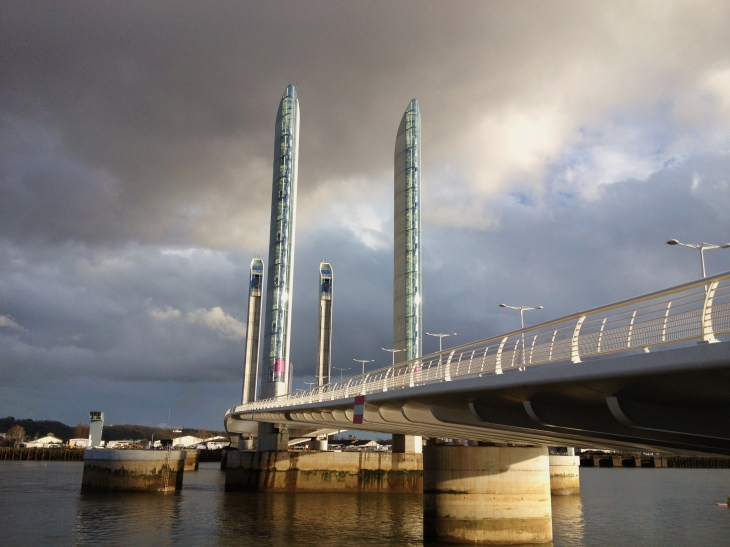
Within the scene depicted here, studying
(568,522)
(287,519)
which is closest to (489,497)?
(568,522)

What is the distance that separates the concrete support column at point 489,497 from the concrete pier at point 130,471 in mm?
34201

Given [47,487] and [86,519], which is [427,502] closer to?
[86,519]

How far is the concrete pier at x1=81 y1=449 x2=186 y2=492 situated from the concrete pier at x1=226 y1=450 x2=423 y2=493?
6361mm

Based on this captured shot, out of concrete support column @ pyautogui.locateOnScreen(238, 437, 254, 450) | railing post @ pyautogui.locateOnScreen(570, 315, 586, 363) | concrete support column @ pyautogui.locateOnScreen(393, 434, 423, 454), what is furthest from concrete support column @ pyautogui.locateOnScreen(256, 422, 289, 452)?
railing post @ pyautogui.locateOnScreen(570, 315, 586, 363)

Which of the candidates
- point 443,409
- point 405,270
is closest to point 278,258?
point 405,270

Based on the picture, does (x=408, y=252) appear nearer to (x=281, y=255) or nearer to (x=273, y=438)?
(x=281, y=255)

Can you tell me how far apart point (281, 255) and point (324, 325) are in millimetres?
15980

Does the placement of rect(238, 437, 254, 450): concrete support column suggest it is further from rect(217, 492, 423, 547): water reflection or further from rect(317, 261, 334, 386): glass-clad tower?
rect(217, 492, 423, 547): water reflection

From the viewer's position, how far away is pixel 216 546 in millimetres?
30500

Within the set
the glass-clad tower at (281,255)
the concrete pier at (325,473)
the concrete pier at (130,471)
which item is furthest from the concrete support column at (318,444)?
the concrete pier at (130,471)

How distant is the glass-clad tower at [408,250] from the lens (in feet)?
233

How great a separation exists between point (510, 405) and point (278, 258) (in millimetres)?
66115

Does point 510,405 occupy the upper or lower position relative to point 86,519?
upper

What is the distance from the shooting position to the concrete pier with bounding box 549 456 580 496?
60.7m
